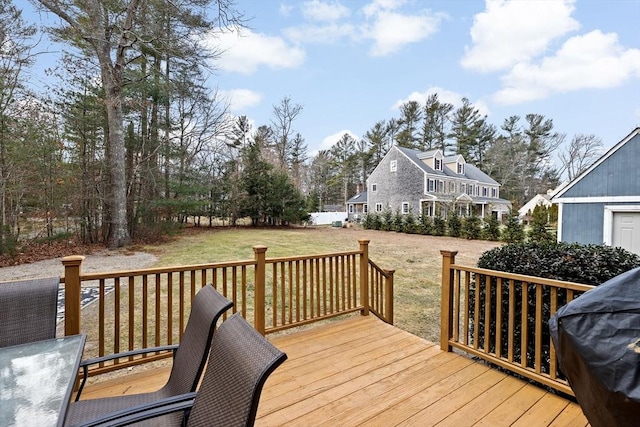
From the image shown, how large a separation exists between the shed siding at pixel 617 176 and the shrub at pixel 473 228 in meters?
6.61

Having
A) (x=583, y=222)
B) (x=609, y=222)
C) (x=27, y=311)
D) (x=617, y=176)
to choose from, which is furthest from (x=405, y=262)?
(x=27, y=311)

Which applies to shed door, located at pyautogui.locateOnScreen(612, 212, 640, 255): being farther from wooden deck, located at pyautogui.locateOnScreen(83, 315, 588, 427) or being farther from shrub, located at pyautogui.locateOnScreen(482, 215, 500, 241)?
wooden deck, located at pyautogui.locateOnScreen(83, 315, 588, 427)

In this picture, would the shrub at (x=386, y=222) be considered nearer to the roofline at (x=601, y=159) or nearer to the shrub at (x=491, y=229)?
the shrub at (x=491, y=229)

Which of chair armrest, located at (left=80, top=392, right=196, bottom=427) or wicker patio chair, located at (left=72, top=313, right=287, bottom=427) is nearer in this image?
wicker patio chair, located at (left=72, top=313, right=287, bottom=427)

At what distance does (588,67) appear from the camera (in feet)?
43.4

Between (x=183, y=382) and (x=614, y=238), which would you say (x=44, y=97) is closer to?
(x=183, y=382)

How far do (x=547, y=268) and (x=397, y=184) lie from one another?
67.3ft

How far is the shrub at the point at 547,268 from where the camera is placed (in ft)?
8.15

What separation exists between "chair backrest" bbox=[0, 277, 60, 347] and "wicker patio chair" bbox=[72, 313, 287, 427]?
37.7 inches

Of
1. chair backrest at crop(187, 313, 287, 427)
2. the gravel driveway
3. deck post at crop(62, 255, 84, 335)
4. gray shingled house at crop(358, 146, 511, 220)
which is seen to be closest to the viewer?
chair backrest at crop(187, 313, 287, 427)

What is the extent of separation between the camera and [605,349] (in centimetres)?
105

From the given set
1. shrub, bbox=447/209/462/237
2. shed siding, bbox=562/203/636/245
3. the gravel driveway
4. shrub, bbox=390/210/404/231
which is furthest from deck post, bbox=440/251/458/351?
shrub, bbox=390/210/404/231

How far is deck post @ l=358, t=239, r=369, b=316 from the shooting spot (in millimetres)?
3943

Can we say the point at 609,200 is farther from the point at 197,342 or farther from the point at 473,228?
the point at 197,342
